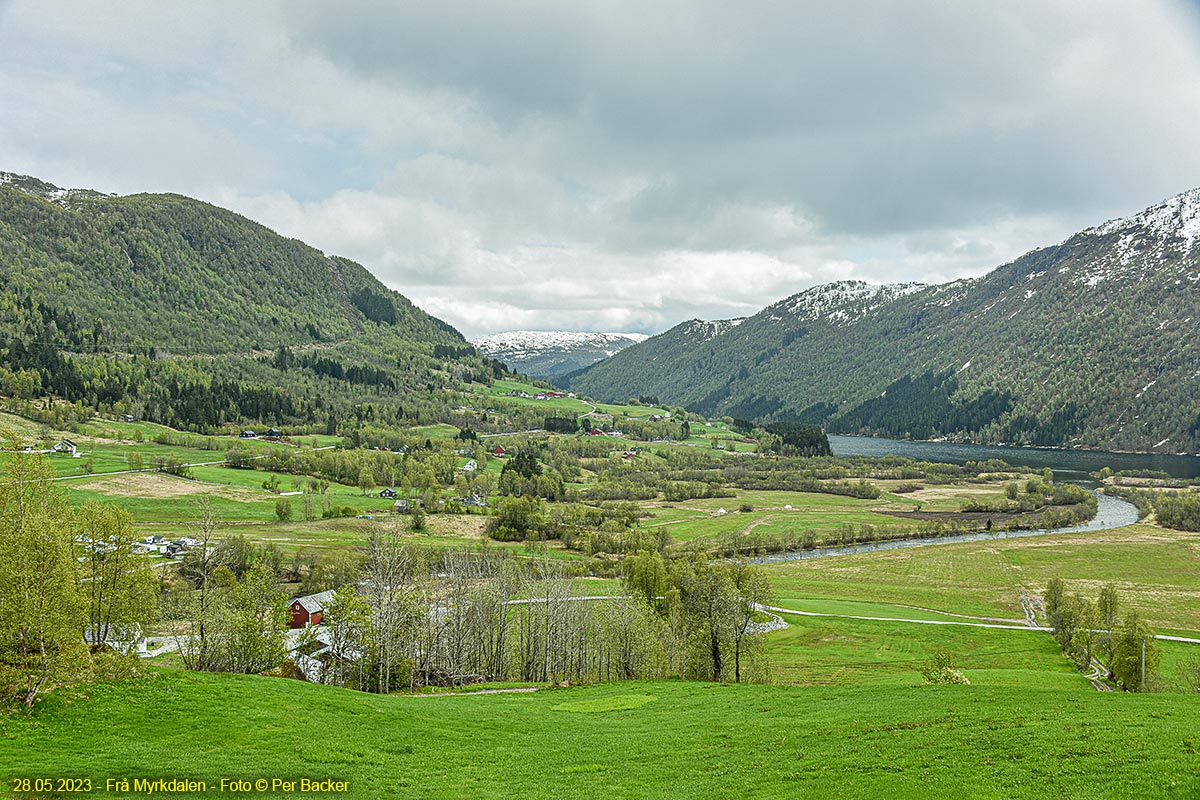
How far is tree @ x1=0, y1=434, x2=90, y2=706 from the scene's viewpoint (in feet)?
74.4

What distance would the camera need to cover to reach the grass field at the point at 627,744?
698 inches

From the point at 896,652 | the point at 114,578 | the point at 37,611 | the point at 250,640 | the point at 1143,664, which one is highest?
the point at 37,611

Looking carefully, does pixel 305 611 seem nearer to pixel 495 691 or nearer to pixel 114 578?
pixel 114 578

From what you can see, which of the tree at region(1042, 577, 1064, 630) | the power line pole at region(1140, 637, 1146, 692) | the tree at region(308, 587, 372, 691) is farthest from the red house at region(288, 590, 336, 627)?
the tree at region(1042, 577, 1064, 630)

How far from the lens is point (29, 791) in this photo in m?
16.4

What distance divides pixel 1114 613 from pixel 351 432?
17742 centimetres

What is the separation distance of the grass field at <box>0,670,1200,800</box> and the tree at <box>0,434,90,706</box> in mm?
1162

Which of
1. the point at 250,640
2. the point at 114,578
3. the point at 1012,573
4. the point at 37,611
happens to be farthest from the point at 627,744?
the point at 1012,573

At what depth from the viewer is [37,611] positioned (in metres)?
23.1

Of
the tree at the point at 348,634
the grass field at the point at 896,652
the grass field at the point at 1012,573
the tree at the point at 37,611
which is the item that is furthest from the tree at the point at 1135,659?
the tree at the point at 37,611

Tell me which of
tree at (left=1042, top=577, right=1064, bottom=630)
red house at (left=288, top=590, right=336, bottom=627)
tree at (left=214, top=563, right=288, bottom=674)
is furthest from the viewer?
tree at (left=1042, top=577, right=1064, bottom=630)

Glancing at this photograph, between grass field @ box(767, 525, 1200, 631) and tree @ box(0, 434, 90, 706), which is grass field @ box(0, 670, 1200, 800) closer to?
tree @ box(0, 434, 90, 706)

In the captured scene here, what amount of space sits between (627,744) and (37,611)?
71.5ft

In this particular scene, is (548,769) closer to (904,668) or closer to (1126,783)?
(1126,783)
